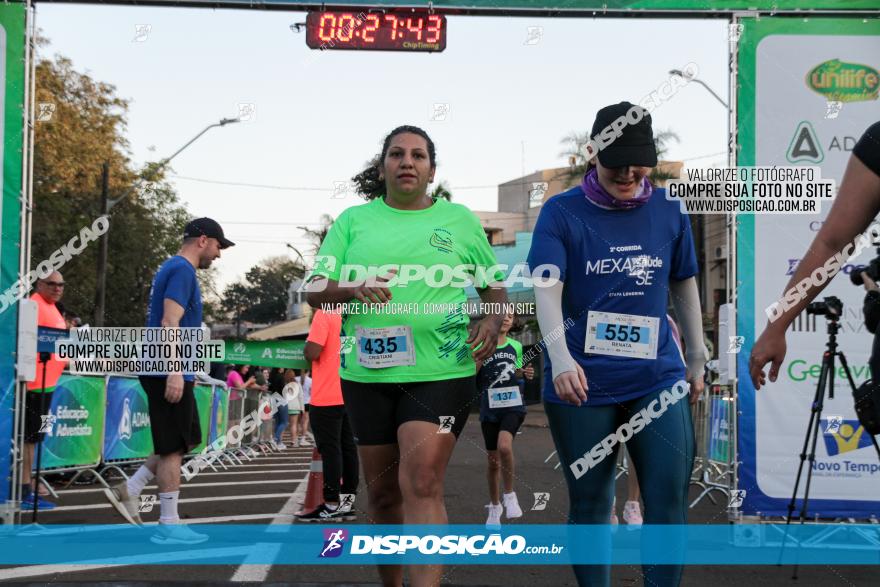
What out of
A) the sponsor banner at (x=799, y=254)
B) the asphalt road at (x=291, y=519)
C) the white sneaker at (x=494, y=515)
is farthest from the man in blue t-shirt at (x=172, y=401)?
the sponsor banner at (x=799, y=254)

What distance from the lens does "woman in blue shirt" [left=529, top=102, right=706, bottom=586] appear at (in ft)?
13.3

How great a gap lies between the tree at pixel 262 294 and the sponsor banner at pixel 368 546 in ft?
323

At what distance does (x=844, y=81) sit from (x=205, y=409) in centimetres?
1059

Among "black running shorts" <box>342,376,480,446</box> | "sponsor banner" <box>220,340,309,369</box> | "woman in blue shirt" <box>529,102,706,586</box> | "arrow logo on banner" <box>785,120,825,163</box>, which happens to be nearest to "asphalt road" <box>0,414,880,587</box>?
"black running shorts" <box>342,376,480,446</box>

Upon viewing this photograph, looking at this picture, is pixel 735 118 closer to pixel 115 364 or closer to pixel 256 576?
pixel 256 576

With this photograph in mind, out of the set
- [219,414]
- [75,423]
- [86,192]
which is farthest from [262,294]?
[75,423]

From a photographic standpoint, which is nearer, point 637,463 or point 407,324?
point 637,463

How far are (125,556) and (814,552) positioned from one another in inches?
190

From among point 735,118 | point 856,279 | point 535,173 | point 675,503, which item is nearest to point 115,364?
point 735,118

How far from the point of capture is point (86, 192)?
34.1 metres

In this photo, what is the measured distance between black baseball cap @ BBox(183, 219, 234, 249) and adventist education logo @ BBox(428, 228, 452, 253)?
10.3 feet

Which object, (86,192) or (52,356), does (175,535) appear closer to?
(52,356)

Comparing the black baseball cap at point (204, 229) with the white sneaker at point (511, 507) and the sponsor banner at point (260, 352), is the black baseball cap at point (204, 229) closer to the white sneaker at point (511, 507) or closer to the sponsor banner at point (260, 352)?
the white sneaker at point (511, 507)

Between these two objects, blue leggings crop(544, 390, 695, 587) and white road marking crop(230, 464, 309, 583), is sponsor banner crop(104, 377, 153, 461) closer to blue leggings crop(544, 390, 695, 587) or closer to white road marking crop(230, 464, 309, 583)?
white road marking crop(230, 464, 309, 583)
